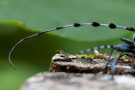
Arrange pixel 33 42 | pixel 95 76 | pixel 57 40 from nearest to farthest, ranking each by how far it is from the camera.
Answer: pixel 95 76, pixel 57 40, pixel 33 42

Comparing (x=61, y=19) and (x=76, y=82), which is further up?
(x=61, y=19)

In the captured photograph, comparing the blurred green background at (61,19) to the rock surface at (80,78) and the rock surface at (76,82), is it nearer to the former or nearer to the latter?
the rock surface at (80,78)

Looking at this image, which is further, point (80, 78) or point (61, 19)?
point (61, 19)

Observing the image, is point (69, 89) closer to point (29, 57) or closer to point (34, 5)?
point (34, 5)

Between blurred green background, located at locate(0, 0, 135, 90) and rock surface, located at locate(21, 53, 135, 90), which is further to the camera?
blurred green background, located at locate(0, 0, 135, 90)

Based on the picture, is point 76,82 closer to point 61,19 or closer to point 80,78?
point 80,78

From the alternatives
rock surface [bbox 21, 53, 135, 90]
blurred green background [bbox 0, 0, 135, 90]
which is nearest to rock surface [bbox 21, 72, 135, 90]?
rock surface [bbox 21, 53, 135, 90]

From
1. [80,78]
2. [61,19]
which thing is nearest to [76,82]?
[80,78]

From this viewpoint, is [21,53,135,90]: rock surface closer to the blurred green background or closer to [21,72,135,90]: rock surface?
[21,72,135,90]: rock surface

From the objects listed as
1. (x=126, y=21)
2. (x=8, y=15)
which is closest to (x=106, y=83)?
(x=8, y=15)

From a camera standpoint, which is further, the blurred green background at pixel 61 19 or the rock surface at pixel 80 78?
the blurred green background at pixel 61 19

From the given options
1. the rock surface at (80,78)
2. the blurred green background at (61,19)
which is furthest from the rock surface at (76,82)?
the blurred green background at (61,19)
